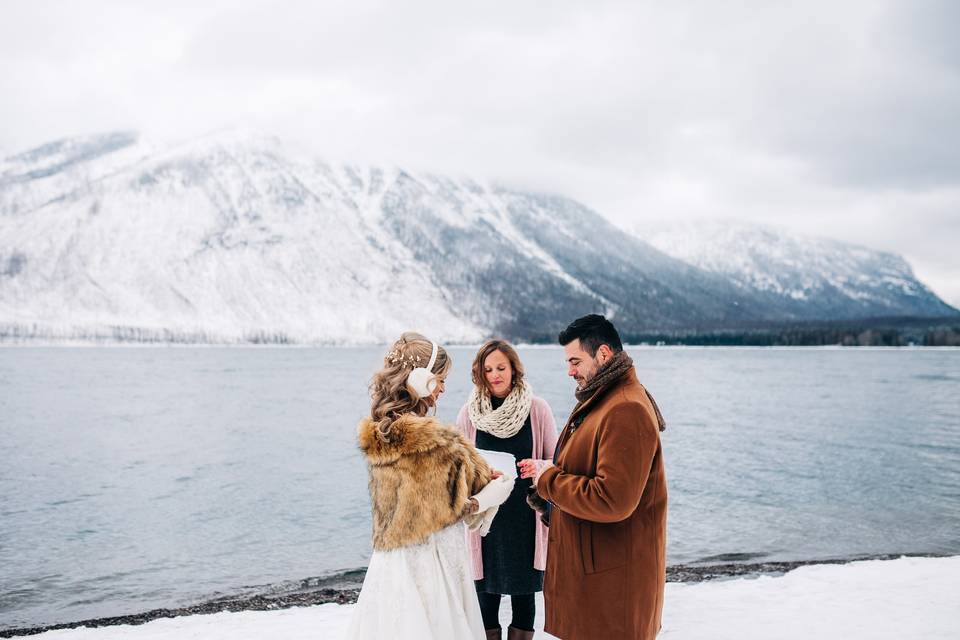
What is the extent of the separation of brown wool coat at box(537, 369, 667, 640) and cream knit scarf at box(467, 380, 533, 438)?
1.39 metres

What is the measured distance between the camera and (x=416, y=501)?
4574mm

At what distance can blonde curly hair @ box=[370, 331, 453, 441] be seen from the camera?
4.63 m

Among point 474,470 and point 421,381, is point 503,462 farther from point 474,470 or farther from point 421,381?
point 421,381

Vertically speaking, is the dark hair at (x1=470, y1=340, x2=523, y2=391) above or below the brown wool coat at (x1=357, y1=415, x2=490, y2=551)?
above

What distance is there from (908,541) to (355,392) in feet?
192

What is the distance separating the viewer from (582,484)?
4.23 m

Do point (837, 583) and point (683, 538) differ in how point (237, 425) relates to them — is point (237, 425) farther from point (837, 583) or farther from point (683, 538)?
point (837, 583)

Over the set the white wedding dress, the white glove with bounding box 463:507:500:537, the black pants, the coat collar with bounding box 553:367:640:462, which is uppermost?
the coat collar with bounding box 553:367:640:462

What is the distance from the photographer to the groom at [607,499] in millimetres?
4125

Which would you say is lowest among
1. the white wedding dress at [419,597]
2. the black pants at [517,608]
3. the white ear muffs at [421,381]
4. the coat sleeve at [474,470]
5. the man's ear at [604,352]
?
the black pants at [517,608]

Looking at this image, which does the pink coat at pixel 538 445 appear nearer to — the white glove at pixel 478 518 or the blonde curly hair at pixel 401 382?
the white glove at pixel 478 518

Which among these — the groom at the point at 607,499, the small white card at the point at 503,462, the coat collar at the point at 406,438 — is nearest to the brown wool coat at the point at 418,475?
the coat collar at the point at 406,438

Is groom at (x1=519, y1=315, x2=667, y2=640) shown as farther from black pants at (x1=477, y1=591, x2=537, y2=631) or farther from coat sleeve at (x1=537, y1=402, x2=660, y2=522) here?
black pants at (x1=477, y1=591, x2=537, y2=631)

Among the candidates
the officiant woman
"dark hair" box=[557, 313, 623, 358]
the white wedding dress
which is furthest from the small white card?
"dark hair" box=[557, 313, 623, 358]
